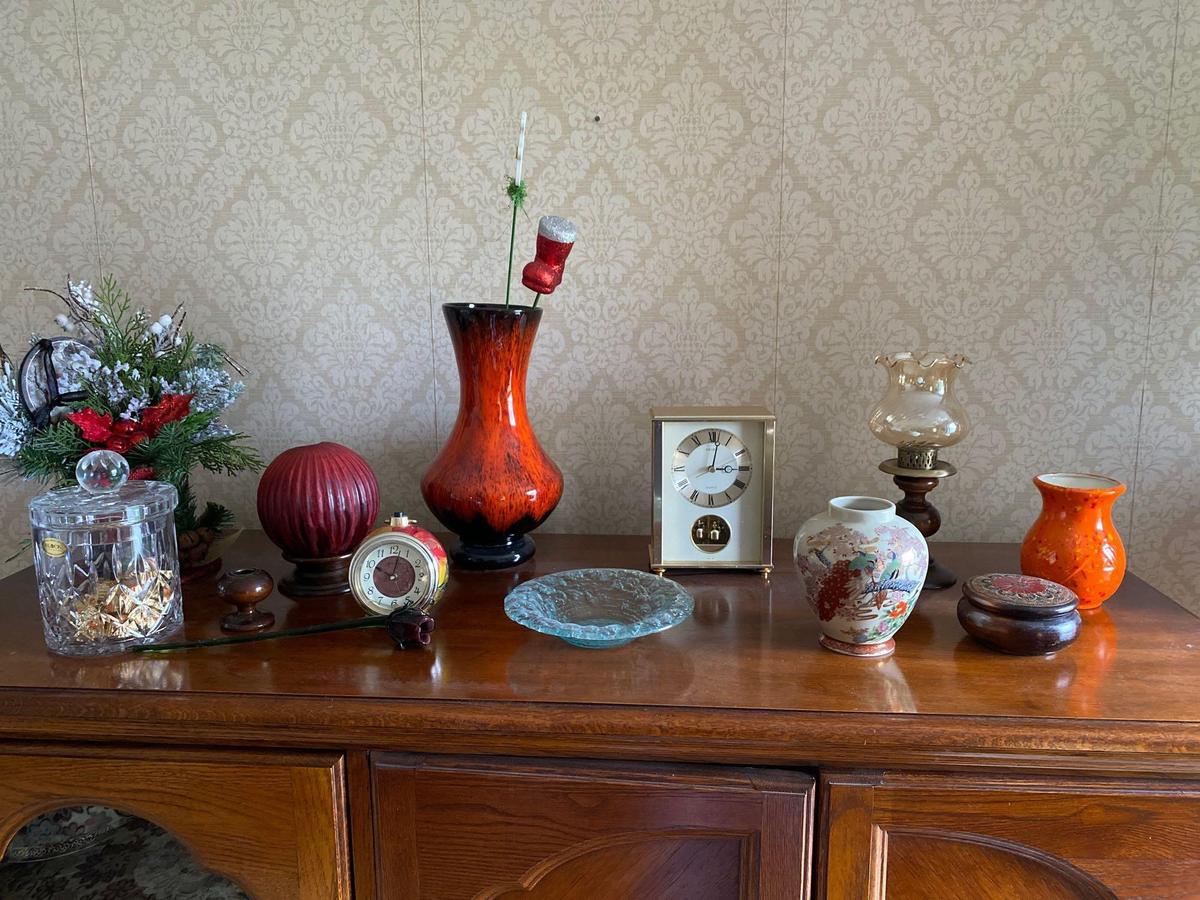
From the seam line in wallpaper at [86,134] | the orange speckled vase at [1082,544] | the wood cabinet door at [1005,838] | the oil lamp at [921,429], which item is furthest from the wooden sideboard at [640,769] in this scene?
the seam line in wallpaper at [86,134]

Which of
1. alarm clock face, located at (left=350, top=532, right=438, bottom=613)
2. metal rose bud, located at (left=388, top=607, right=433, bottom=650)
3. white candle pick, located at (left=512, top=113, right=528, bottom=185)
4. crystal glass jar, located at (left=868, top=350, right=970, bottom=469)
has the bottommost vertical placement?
metal rose bud, located at (left=388, top=607, right=433, bottom=650)

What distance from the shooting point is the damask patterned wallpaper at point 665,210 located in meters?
1.02

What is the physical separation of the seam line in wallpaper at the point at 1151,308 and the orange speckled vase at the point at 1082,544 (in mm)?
297

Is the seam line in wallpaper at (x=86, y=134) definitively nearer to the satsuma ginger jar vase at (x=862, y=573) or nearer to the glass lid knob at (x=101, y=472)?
the glass lid knob at (x=101, y=472)

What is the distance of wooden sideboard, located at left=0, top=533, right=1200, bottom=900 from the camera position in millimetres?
615

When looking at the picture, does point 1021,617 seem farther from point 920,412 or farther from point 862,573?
point 920,412

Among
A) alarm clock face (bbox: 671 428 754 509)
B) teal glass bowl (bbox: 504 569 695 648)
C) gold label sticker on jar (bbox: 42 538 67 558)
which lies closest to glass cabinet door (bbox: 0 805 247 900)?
gold label sticker on jar (bbox: 42 538 67 558)

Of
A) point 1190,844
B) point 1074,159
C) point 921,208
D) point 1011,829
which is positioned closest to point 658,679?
point 1011,829

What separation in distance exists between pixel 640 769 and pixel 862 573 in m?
0.26

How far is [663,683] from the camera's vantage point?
2.21ft

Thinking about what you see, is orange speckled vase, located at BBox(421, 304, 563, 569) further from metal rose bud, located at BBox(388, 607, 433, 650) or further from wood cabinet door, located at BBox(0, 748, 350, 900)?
wood cabinet door, located at BBox(0, 748, 350, 900)

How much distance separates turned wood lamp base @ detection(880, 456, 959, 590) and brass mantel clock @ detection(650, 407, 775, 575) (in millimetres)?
145

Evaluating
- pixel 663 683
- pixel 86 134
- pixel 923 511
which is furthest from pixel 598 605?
pixel 86 134

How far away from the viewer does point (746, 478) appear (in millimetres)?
910
